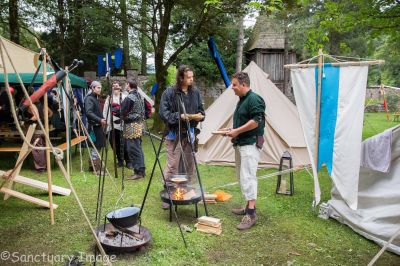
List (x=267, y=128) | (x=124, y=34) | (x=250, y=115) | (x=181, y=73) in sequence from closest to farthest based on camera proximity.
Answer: (x=250, y=115) → (x=181, y=73) → (x=267, y=128) → (x=124, y=34)

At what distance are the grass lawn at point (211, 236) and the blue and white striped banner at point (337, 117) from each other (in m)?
0.46

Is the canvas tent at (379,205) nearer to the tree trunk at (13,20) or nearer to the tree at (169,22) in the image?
the tree at (169,22)

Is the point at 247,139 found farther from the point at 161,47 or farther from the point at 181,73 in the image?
the point at 161,47

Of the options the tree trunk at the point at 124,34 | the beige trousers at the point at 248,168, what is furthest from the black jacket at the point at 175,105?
the tree trunk at the point at 124,34

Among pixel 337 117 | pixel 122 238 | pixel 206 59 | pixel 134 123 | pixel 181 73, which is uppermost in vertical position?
pixel 206 59

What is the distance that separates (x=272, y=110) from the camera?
254 inches

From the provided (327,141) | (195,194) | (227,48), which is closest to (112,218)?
(195,194)

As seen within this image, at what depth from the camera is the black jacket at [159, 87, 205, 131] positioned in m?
4.05

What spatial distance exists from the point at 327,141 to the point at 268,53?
14.5 metres

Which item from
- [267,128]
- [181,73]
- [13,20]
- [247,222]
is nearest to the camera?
[247,222]

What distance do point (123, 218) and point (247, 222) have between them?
146cm

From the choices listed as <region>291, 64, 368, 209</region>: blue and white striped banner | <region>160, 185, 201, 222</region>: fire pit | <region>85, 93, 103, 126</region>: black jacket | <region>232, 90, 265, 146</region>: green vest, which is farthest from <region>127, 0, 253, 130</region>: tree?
<region>160, 185, 201, 222</region>: fire pit

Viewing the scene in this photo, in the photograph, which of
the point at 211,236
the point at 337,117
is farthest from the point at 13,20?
the point at 337,117

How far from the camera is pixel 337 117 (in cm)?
373
